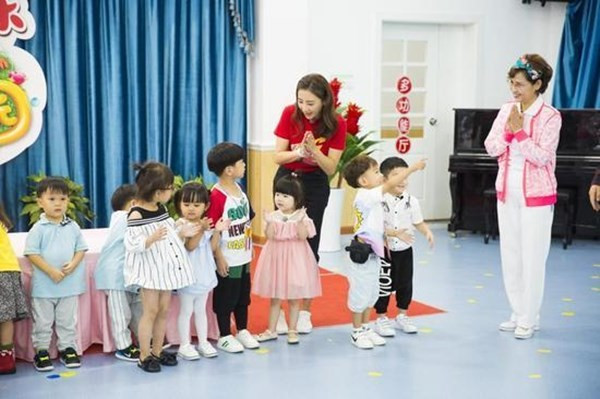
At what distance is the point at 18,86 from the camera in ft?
19.5

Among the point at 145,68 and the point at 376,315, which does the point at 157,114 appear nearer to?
the point at 145,68

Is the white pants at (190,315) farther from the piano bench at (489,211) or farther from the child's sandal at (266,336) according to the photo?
the piano bench at (489,211)

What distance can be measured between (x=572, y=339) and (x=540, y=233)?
58 centimetres

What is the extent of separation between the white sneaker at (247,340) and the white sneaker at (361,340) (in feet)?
1.55

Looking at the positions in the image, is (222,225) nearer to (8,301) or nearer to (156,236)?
(156,236)

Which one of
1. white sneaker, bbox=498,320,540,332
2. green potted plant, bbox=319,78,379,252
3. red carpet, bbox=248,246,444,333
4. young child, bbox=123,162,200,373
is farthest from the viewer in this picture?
green potted plant, bbox=319,78,379,252

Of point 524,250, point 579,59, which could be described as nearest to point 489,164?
point 579,59

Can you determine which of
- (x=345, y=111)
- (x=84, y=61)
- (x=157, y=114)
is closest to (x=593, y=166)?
(x=345, y=111)

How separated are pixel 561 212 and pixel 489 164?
2.35 feet

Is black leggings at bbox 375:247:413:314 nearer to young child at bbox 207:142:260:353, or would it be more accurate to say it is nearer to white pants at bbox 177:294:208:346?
young child at bbox 207:142:260:353

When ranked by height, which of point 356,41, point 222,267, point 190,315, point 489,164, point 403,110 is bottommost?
point 190,315

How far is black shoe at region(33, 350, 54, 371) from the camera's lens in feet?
12.7

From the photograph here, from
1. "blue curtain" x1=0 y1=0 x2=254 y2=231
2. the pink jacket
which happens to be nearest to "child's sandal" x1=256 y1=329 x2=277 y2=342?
the pink jacket

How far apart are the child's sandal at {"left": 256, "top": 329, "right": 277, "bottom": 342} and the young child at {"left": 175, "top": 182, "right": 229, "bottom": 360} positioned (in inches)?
12.0
